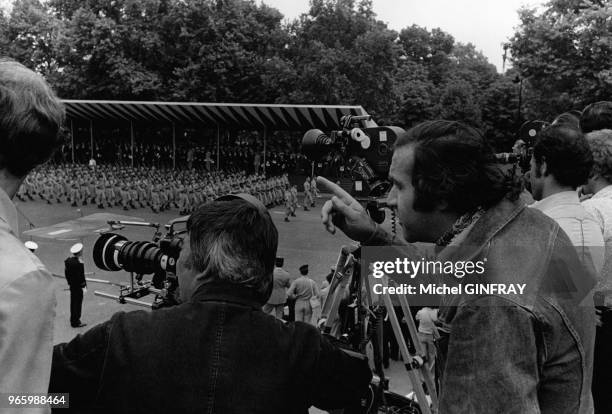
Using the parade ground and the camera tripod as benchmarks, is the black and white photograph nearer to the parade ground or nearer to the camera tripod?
the camera tripod

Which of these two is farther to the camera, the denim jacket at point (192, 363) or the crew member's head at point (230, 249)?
the crew member's head at point (230, 249)

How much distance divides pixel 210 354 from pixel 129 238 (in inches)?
516

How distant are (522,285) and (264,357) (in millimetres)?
747

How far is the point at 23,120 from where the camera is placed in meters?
1.43

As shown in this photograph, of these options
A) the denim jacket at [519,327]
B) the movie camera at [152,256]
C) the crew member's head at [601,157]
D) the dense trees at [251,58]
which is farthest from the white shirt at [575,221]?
the dense trees at [251,58]

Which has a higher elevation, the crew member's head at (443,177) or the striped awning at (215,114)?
the striped awning at (215,114)

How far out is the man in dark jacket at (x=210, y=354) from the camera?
4.88ft

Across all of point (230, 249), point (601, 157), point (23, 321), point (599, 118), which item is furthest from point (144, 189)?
Result: point (23, 321)

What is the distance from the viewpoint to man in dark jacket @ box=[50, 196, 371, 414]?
58.5 inches

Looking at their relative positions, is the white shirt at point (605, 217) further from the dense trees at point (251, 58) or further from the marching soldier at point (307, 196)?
the dense trees at point (251, 58)

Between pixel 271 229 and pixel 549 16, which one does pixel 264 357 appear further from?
pixel 549 16

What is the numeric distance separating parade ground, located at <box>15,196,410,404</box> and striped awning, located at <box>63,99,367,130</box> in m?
4.20

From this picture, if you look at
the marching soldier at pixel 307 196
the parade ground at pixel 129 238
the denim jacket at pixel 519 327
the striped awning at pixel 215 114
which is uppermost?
the striped awning at pixel 215 114

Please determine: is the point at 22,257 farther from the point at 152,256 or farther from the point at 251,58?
the point at 251,58
